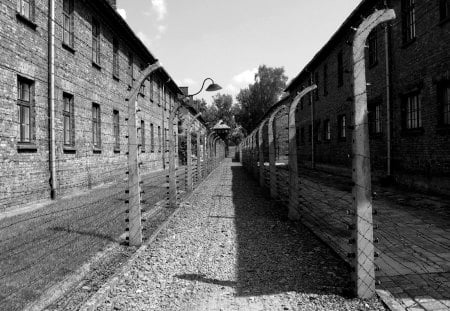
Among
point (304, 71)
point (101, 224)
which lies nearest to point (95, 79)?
point (101, 224)

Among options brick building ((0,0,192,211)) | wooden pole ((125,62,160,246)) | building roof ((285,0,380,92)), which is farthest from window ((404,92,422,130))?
wooden pole ((125,62,160,246))

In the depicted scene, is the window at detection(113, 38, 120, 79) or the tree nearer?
the window at detection(113, 38, 120, 79)

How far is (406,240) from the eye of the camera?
226 inches

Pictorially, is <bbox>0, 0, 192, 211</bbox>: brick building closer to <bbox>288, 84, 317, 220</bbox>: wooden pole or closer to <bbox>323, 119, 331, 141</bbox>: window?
<bbox>288, 84, 317, 220</bbox>: wooden pole

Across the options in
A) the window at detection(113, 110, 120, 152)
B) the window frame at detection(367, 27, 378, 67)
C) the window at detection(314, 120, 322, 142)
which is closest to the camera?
Result: the window frame at detection(367, 27, 378, 67)

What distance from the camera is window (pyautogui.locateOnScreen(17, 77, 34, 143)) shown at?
30.8ft

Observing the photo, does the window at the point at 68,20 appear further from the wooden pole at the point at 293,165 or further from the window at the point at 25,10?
the wooden pole at the point at 293,165

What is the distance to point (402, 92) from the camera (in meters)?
12.6

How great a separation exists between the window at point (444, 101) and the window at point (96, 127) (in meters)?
10.7

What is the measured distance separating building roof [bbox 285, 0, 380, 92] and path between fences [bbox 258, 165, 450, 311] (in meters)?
4.36

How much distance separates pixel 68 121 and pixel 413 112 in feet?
34.4

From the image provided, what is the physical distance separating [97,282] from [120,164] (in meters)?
12.8

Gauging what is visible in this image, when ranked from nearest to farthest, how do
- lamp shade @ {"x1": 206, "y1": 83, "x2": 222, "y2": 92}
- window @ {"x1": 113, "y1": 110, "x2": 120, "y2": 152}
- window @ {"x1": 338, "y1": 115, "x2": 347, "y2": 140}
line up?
1. lamp shade @ {"x1": 206, "y1": 83, "x2": 222, "y2": 92}
2. window @ {"x1": 113, "y1": 110, "x2": 120, "y2": 152}
3. window @ {"x1": 338, "y1": 115, "x2": 347, "y2": 140}

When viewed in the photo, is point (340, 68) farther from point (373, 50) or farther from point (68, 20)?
point (68, 20)
